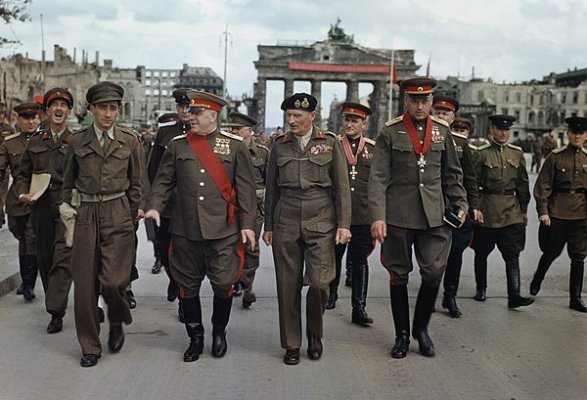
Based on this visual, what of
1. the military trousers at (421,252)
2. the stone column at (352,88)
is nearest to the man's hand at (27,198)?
the military trousers at (421,252)

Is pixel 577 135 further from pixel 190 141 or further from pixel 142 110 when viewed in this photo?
pixel 142 110

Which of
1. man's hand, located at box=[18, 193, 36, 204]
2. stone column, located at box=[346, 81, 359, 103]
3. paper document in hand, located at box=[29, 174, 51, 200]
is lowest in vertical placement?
man's hand, located at box=[18, 193, 36, 204]

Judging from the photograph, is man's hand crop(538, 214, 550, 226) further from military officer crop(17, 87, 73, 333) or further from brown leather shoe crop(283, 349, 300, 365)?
military officer crop(17, 87, 73, 333)

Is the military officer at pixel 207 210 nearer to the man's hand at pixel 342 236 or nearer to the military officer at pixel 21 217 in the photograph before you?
the man's hand at pixel 342 236

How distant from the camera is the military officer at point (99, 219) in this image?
5.75 meters

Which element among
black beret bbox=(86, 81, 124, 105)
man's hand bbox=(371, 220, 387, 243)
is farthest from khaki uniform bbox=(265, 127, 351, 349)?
black beret bbox=(86, 81, 124, 105)

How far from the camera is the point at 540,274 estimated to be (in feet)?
26.9

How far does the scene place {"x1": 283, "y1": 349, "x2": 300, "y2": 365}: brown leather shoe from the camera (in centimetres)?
578

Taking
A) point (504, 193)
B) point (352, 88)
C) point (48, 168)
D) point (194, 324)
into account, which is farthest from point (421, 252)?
point (352, 88)

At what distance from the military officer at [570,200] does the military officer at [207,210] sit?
3698 millimetres

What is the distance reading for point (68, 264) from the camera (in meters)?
6.50

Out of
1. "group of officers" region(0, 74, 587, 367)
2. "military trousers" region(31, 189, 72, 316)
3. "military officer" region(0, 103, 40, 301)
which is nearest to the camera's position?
"group of officers" region(0, 74, 587, 367)

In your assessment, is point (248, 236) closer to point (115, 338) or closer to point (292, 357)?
point (292, 357)

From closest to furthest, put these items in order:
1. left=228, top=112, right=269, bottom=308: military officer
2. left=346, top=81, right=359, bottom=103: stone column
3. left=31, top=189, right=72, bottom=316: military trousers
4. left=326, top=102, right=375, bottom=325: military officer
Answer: left=31, top=189, right=72, bottom=316: military trousers, left=326, top=102, right=375, bottom=325: military officer, left=228, top=112, right=269, bottom=308: military officer, left=346, top=81, right=359, bottom=103: stone column
